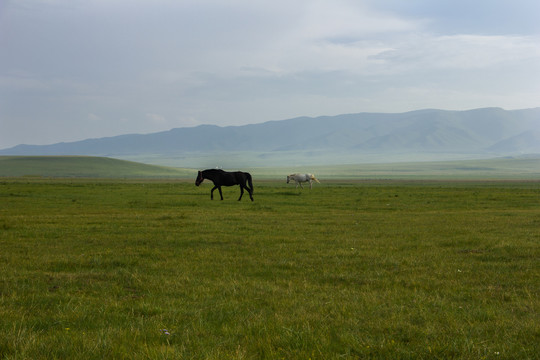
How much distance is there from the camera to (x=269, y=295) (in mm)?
8453

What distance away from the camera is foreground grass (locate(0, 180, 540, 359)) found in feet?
19.5

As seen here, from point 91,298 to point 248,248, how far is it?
621 cm

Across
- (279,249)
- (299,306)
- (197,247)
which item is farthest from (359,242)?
(299,306)

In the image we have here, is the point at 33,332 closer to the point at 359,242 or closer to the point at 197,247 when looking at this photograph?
the point at 197,247

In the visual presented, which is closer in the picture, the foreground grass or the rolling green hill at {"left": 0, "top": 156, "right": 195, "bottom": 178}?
the foreground grass

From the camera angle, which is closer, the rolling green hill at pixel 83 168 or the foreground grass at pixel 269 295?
the foreground grass at pixel 269 295

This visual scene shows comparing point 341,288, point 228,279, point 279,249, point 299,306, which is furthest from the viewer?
point 279,249

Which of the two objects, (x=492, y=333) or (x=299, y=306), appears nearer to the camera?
(x=492, y=333)

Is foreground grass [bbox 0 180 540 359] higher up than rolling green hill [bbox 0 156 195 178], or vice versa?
rolling green hill [bbox 0 156 195 178]

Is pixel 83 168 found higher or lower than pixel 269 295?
higher

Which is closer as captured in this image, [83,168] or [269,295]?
[269,295]

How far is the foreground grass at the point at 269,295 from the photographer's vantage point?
234 inches

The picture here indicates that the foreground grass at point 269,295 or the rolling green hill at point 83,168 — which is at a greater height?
the rolling green hill at point 83,168

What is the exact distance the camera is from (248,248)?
13.9 m
